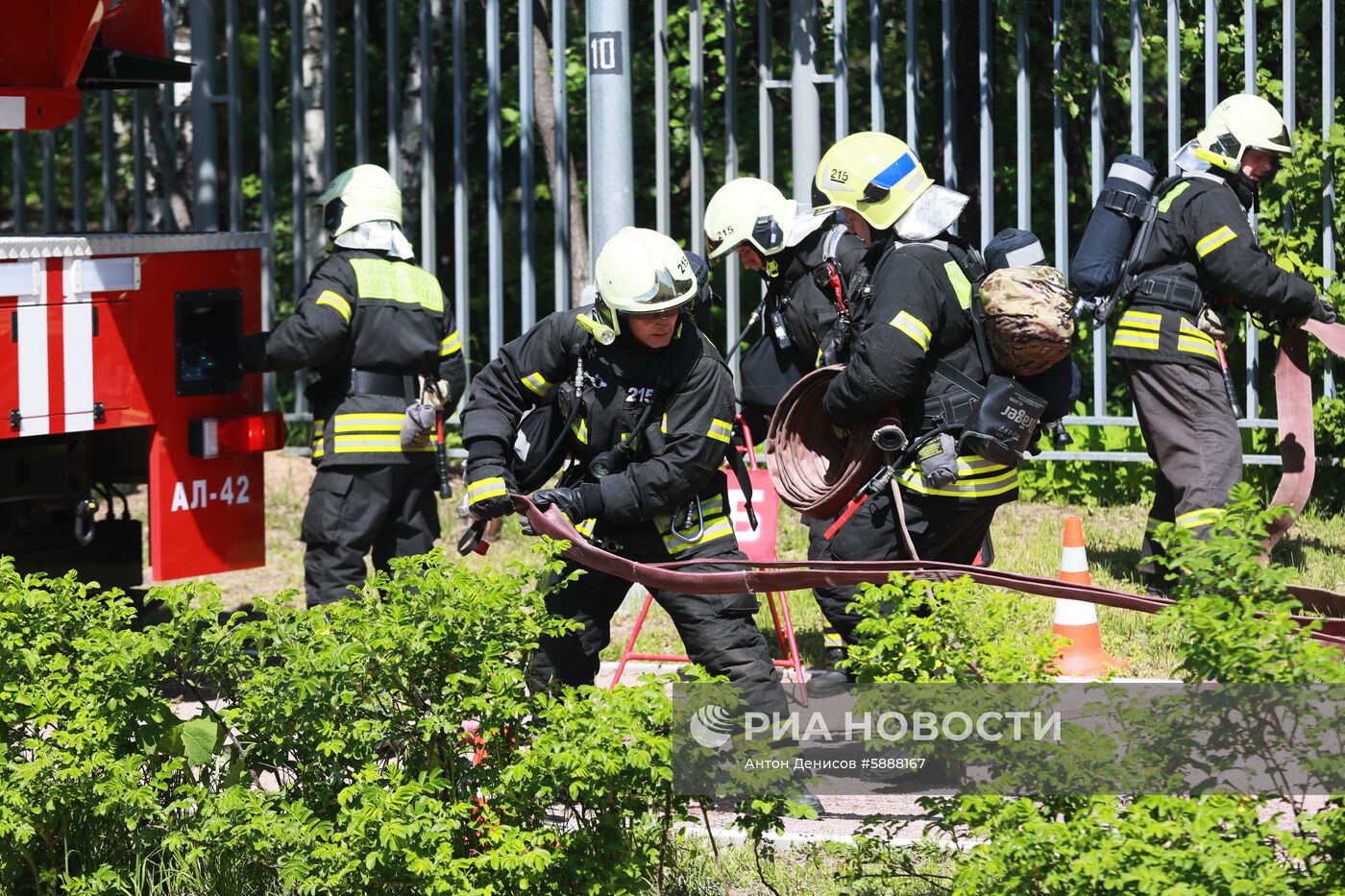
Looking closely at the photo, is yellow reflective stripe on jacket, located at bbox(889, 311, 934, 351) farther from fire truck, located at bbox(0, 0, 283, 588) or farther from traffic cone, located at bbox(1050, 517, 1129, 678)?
fire truck, located at bbox(0, 0, 283, 588)

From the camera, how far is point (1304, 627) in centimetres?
333

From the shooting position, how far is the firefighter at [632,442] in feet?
15.2

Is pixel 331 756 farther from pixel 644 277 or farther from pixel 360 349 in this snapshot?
pixel 360 349

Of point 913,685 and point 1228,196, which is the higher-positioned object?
point 1228,196

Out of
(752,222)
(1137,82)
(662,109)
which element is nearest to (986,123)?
(1137,82)

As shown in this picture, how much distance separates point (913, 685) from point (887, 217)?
210 cm

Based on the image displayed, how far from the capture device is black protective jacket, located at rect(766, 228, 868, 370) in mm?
6109

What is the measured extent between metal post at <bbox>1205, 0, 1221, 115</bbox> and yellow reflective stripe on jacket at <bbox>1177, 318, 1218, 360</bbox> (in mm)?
1581

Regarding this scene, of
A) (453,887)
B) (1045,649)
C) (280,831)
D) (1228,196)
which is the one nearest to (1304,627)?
Answer: (1045,649)

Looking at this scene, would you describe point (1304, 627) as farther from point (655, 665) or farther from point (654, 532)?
point (655, 665)

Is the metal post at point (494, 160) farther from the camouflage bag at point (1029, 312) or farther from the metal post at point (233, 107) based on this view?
the camouflage bag at point (1029, 312)

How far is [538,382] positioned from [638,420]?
342mm

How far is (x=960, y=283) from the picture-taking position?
5.18 m

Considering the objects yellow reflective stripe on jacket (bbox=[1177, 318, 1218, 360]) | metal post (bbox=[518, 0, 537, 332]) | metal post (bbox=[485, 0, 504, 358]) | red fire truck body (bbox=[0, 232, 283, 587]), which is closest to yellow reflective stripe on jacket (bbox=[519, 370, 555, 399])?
red fire truck body (bbox=[0, 232, 283, 587])
